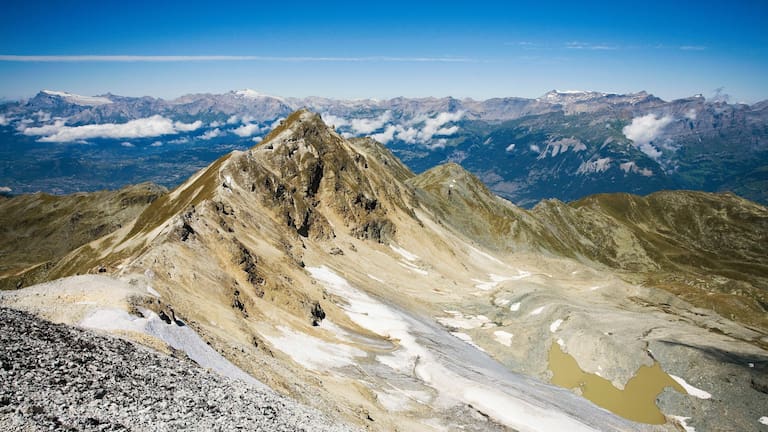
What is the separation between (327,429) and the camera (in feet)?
99.0

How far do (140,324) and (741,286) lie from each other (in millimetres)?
191415

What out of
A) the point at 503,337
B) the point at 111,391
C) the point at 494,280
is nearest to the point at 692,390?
the point at 503,337

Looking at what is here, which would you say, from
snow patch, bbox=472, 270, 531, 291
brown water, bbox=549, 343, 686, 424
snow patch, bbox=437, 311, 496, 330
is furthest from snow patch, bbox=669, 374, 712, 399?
snow patch, bbox=472, 270, 531, 291

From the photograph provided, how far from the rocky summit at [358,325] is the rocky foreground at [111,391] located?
0.19m

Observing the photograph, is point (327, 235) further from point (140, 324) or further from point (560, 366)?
point (140, 324)

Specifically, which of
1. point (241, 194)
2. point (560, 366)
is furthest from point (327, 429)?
point (241, 194)

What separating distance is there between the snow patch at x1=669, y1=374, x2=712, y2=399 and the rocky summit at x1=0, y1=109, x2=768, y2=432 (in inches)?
7.1

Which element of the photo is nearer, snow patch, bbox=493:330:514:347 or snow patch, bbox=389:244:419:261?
snow patch, bbox=493:330:514:347

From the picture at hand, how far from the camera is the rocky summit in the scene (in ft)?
125

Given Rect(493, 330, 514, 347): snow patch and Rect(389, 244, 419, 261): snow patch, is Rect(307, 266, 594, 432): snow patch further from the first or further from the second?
Rect(389, 244, 419, 261): snow patch

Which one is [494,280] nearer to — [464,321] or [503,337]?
[464,321]

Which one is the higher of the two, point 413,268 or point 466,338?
point 413,268

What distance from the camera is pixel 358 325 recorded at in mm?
80312

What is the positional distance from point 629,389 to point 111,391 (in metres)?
70.7
